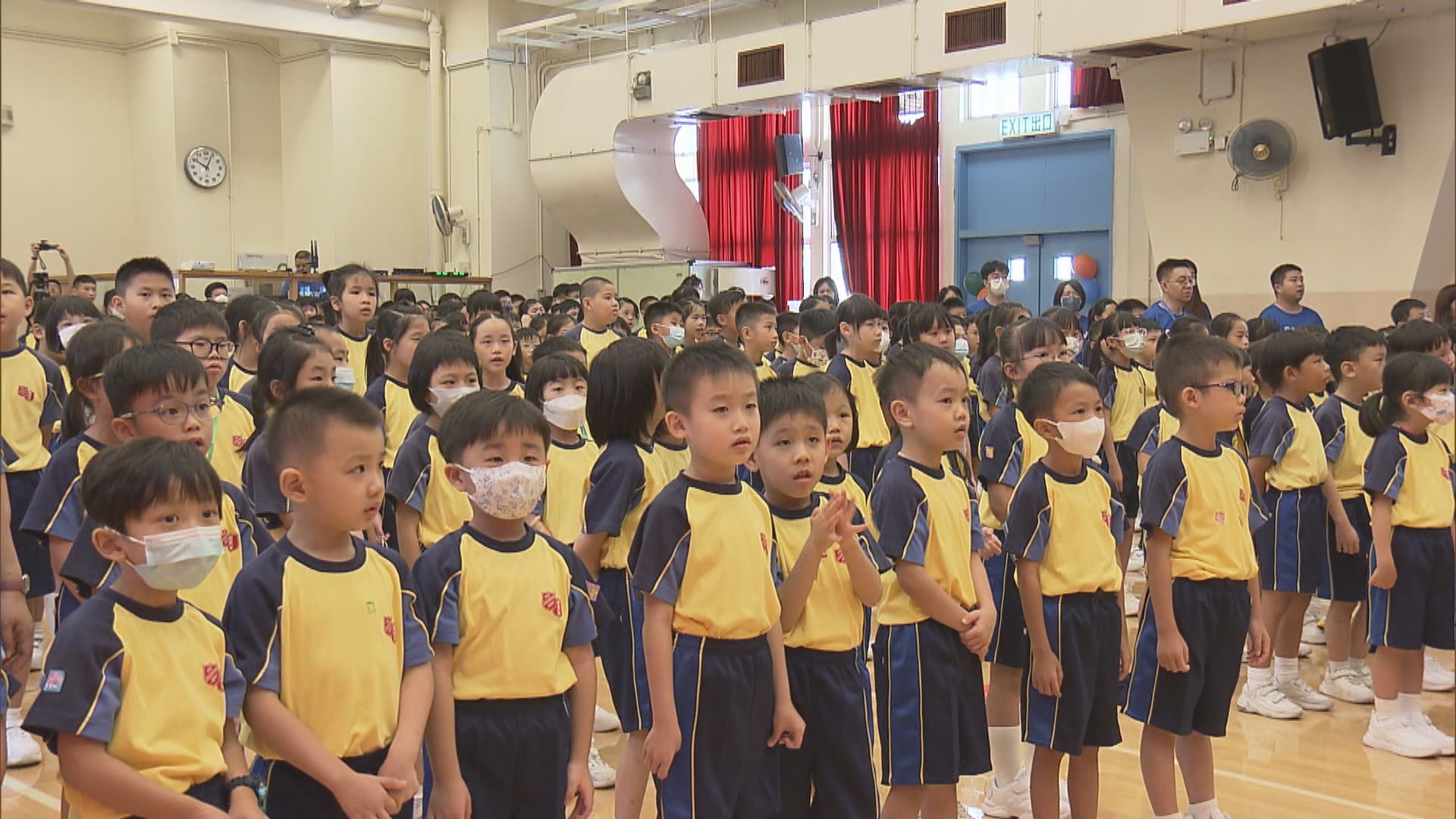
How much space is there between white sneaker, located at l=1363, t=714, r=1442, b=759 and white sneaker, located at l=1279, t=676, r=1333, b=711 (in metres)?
0.36

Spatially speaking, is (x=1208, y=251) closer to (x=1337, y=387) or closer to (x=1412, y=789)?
(x=1337, y=387)

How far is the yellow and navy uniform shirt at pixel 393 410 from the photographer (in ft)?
15.3

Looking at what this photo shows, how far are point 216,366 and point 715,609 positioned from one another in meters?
2.14

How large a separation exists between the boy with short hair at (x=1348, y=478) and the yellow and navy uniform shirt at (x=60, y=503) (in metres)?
4.25

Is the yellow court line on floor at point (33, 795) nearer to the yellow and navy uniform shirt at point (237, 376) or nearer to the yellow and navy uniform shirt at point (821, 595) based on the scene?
the yellow and navy uniform shirt at point (237, 376)

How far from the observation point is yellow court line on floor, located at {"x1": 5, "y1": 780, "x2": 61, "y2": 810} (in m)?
3.86

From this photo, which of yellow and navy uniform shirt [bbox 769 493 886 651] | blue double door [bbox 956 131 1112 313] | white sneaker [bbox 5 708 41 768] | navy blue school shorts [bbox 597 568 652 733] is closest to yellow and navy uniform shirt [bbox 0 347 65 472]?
white sneaker [bbox 5 708 41 768]

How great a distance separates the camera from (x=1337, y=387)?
5.00m

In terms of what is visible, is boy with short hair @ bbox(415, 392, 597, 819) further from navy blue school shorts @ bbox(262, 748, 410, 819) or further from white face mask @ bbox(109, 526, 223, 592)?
white face mask @ bbox(109, 526, 223, 592)

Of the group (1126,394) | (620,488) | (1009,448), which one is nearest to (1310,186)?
(1126,394)

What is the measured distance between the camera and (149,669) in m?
2.06

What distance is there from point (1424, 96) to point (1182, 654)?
6.59 m

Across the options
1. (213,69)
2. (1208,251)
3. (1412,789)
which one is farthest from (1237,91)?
(213,69)

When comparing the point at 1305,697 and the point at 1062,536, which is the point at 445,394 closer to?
the point at 1062,536
